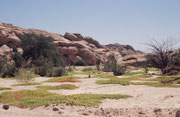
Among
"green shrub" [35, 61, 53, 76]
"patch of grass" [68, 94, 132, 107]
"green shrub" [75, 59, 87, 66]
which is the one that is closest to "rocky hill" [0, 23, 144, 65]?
"green shrub" [75, 59, 87, 66]

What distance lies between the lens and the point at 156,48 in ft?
92.8

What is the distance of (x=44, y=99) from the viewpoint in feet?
30.1

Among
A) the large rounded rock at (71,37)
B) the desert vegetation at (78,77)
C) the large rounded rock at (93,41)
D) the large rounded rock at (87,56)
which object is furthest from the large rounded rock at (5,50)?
the large rounded rock at (93,41)

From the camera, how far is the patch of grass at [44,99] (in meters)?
8.39

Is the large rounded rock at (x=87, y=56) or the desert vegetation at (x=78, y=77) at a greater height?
the large rounded rock at (x=87, y=56)

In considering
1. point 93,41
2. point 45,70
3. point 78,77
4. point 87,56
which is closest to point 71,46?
point 87,56

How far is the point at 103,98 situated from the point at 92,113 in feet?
8.27

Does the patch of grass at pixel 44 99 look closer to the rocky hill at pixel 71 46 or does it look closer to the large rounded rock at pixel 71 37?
the rocky hill at pixel 71 46

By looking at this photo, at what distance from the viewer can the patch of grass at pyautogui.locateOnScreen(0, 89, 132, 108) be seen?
839cm

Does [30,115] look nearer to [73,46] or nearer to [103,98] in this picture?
[103,98]

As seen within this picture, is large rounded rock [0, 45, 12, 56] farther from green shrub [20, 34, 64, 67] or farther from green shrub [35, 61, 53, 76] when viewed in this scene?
green shrub [35, 61, 53, 76]

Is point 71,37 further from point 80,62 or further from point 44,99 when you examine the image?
point 44,99

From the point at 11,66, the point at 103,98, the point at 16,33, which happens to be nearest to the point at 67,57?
the point at 16,33

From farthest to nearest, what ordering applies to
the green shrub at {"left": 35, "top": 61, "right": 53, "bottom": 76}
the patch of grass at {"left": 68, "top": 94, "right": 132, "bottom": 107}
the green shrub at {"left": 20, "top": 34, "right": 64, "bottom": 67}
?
the green shrub at {"left": 20, "top": 34, "right": 64, "bottom": 67}, the green shrub at {"left": 35, "top": 61, "right": 53, "bottom": 76}, the patch of grass at {"left": 68, "top": 94, "right": 132, "bottom": 107}
